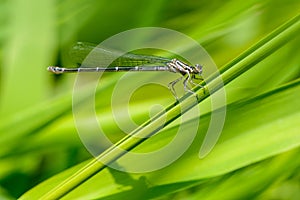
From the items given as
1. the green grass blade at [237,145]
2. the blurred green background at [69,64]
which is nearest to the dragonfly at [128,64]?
the blurred green background at [69,64]

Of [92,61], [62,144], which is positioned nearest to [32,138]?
[62,144]

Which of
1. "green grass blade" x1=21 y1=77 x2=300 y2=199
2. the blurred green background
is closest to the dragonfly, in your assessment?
the blurred green background

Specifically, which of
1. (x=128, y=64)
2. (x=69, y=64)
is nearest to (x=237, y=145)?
(x=128, y=64)

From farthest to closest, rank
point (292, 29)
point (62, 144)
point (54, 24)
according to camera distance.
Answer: point (54, 24) < point (62, 144) < point (292, 29)

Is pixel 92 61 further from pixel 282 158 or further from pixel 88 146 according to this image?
pixel 282 158

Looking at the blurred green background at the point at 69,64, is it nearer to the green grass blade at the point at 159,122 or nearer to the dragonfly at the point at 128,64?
the dragonfly at the point at 128,64

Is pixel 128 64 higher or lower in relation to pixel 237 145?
higher

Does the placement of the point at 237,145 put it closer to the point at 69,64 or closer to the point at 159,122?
the point at 159,122
